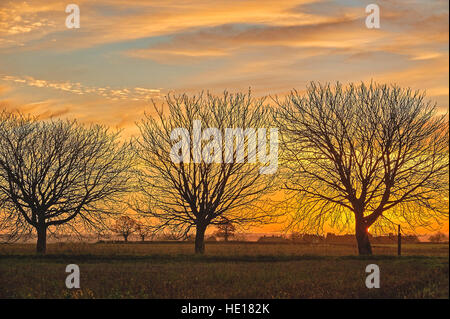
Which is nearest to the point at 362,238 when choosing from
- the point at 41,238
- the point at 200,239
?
the point at 200,239

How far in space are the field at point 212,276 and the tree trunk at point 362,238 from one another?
3144 millimetres

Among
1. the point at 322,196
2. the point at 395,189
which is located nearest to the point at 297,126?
the point at 322,196

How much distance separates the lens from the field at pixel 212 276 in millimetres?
19344

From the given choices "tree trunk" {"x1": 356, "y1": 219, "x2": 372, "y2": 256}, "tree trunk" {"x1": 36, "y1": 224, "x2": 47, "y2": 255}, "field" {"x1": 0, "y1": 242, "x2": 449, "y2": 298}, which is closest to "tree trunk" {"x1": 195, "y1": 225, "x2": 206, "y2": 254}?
"field" {"x1": 0, "y1": 242, "x2": 449, "y2": 298}

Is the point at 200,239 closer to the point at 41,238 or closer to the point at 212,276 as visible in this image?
the point at 41,238

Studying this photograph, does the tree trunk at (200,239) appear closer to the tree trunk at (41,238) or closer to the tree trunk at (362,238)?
the tree trunk at (362,238)

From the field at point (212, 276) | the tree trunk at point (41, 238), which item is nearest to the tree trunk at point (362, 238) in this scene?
the field at point (212, 276)

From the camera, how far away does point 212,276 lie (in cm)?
2289

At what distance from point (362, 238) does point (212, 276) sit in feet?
59.0

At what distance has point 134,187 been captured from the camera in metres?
40.8

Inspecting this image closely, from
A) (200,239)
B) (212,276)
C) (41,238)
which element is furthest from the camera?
(41,238)

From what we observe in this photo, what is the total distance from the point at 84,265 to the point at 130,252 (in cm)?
608

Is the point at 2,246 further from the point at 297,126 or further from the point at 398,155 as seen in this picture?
the point at 398,155

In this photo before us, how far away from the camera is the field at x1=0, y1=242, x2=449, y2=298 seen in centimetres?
1934
